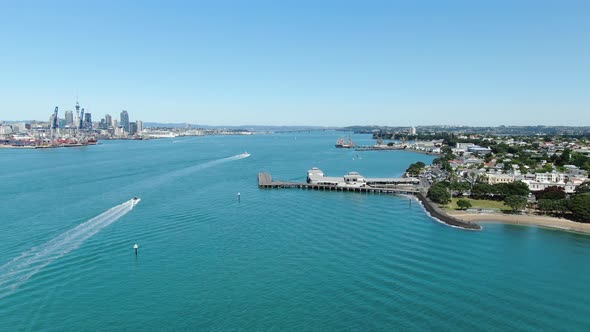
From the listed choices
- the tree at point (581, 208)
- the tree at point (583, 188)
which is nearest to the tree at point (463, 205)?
the tree at point (581, 208)

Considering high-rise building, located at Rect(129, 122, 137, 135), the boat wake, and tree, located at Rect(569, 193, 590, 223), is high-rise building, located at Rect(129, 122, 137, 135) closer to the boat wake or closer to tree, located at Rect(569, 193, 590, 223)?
the boat wake

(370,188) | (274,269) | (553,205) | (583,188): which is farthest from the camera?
(370,188)

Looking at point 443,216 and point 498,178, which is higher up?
point 498,178

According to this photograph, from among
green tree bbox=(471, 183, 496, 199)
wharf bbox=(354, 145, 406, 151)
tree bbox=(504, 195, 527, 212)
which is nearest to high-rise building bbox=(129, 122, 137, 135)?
wharf bbox=(354, 145, 406, 151)

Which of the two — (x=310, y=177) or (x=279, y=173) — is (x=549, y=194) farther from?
(x=279, y=173)

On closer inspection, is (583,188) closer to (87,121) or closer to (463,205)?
(463,205)

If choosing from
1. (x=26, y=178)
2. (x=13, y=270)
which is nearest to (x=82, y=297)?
(x=13, y=270)

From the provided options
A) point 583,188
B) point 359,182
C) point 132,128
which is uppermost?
point 132,128

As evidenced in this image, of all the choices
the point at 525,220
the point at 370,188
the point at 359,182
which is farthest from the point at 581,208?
the point at 359,182
